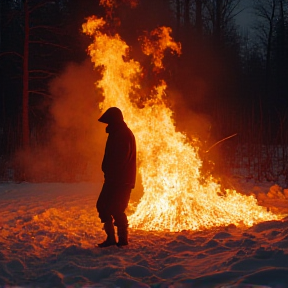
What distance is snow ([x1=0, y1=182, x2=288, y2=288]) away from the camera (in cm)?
443

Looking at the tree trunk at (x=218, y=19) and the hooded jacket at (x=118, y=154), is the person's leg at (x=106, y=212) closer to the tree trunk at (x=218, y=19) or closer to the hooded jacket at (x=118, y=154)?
the hooded jacket at (x=118, y=154)

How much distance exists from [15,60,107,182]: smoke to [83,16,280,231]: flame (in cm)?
509

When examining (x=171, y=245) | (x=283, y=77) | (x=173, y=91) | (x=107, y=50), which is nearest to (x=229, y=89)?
(x=283, y=77)

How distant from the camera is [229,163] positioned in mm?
15039

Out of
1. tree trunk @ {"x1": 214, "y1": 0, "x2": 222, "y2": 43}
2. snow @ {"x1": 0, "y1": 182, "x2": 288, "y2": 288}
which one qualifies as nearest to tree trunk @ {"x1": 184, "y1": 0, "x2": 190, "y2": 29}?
tree trunk @ {"x1": 214, "y1": 0, "x2": 222, "y2": 43}

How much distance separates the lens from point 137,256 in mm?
5395

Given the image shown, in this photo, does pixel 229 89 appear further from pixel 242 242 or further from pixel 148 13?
pixel 242 242

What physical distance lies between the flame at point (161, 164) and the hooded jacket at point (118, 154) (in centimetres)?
148

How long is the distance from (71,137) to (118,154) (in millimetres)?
9275

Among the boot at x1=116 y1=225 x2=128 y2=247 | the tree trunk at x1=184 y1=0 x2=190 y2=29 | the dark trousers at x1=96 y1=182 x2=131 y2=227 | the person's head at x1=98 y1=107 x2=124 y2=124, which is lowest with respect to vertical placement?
the boot at x1=116 y1=225 x2=128 y2=247

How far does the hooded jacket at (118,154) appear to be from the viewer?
5.86 metres

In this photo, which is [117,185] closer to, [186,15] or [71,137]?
[71,137]

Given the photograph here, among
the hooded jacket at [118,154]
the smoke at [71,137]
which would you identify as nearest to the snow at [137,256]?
the hooded jacket at [118,154]

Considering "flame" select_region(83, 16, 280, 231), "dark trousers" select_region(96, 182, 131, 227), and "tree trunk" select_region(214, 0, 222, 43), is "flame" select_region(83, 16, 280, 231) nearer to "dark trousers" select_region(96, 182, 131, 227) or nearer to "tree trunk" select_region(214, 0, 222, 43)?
"dark trousers" select_region(96, 182, 131, 227)
